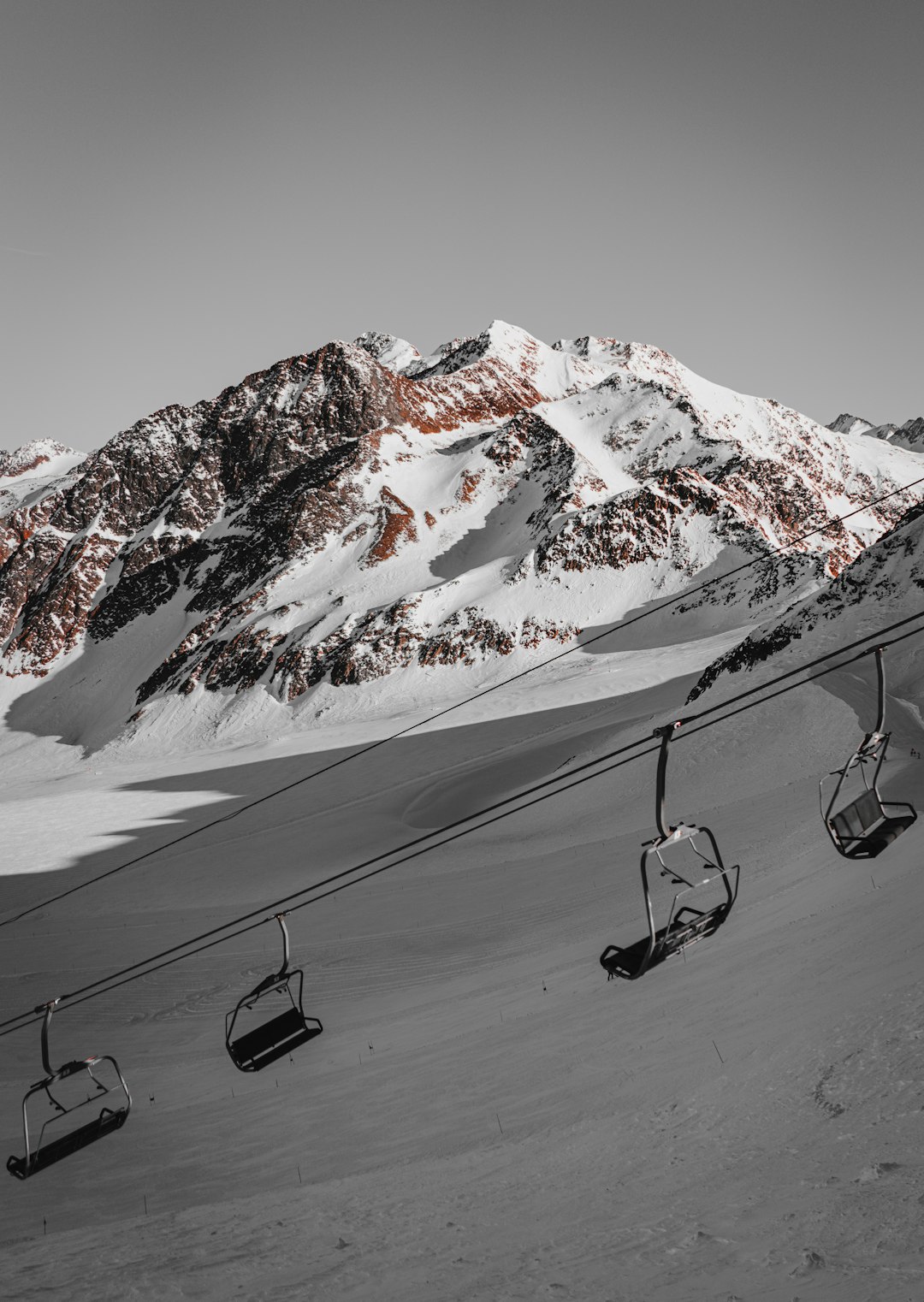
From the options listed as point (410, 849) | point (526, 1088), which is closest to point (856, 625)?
point (410, 849)

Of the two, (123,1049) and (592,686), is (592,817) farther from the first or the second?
(592,686)

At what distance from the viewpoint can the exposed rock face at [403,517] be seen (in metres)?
80.6

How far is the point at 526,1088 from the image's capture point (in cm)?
1111

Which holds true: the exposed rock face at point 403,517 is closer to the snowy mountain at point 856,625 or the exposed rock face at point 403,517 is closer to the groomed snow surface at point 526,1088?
the snowy mountain at point 856,625

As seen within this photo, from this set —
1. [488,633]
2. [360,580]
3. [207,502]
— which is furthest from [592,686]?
[207,502]

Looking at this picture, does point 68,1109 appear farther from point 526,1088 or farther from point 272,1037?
point 526,1088

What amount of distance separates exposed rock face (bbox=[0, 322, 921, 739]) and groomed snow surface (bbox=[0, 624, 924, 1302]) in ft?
167

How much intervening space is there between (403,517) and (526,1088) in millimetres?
88879

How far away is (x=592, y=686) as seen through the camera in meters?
59.8

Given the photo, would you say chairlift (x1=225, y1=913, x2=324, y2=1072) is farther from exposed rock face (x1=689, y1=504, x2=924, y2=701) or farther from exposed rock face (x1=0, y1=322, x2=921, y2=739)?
exposed rock face (x1=0, y1=322, x2=921, y2=739)

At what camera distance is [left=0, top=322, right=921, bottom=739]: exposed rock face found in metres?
80.6

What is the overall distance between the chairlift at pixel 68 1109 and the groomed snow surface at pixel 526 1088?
1.60ft

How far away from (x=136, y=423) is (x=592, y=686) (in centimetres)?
10632

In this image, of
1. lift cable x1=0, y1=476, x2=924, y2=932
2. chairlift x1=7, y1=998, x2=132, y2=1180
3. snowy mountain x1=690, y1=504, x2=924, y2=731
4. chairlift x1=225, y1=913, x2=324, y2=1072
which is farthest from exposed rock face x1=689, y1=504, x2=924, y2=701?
chairlift x1=7, y1=998, x2=132, y2=1180
